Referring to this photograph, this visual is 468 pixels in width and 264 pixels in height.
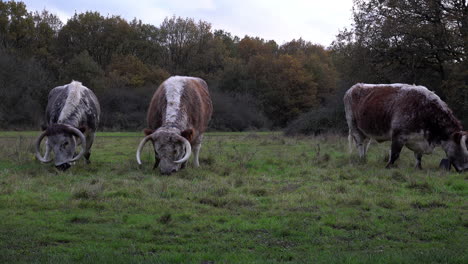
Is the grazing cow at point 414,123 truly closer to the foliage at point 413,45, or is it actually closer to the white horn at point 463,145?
the white horn at point 463,145

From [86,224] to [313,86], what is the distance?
159 feet

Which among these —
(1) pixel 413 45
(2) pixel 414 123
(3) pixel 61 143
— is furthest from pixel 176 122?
(1) pixel 413 45

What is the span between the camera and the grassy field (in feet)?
18.6

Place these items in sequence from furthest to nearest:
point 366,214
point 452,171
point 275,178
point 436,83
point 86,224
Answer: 1. point 436,83
2. point 452,171
3. point 275,178
4. point 366,214
5. point 86,224

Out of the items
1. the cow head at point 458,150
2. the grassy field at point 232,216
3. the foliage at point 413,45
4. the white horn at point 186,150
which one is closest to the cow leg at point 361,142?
the grassy field at point 232,216

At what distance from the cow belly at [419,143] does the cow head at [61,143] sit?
318 inches

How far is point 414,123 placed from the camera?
1290cm

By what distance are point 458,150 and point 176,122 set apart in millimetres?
6776

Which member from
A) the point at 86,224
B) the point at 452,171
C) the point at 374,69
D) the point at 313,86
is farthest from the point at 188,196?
the point at 313,86

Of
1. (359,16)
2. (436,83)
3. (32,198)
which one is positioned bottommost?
(32,198)

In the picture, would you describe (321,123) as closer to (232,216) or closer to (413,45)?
(413,45)

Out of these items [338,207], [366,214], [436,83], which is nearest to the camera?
[366,214]

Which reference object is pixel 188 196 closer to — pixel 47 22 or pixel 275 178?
pixel 275 178

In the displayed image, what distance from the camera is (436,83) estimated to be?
26609 mm
